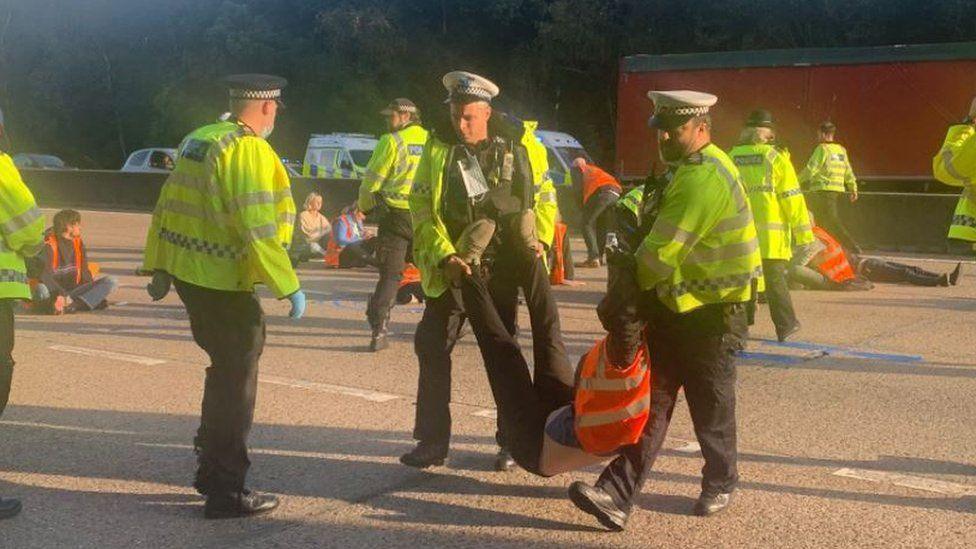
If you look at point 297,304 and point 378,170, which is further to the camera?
point 378,170

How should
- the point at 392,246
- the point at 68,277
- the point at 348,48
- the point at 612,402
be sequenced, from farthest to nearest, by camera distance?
the point at 348,48 < the point at 68,277 < the point at 392,246 < the point at 612,402

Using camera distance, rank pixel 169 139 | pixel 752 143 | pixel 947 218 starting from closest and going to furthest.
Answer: pixel 752 143 < pixel 947 218 < pixel 169 139

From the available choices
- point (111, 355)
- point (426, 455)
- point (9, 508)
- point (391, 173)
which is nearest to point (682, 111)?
point (426, 455)

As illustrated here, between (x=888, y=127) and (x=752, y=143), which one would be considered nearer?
(x=752, y=143)

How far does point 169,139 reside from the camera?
5062 centimetres

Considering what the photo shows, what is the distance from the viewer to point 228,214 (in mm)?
5035

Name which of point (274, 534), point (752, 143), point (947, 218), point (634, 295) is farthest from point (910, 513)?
point (947, 218)

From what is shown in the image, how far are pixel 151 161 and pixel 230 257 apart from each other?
30.7m

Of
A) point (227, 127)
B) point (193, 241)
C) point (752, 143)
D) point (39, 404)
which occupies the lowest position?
point (39, 404)

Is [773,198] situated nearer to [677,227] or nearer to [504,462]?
[504,462]

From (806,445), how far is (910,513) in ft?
3.73

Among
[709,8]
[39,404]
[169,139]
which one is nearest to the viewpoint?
[39,404]

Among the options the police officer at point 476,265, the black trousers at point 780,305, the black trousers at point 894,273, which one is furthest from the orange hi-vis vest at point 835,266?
the police officer at point 476,265

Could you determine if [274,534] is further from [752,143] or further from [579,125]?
[579,125]
